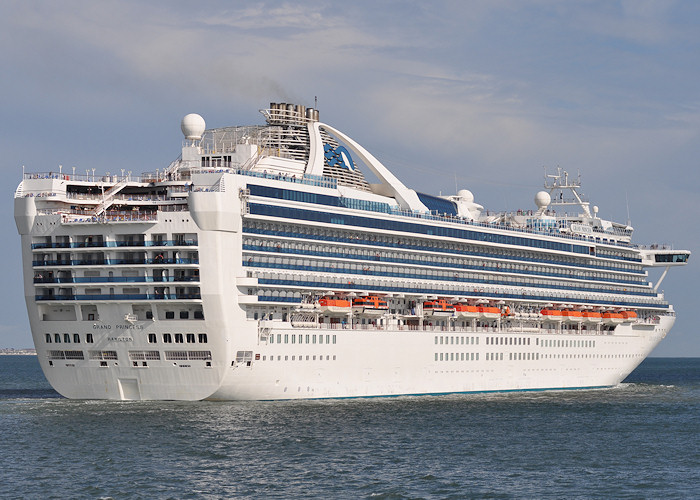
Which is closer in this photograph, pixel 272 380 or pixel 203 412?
pixel 203 412

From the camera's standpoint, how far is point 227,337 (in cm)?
6172

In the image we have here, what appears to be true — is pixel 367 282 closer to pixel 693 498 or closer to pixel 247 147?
pixel 247 147

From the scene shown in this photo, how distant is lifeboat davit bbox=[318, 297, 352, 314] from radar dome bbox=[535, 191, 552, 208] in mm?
36625

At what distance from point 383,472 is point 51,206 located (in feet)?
99.9

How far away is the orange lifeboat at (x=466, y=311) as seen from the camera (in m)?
81.4

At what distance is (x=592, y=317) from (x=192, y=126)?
141 ft

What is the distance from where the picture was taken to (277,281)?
218ft

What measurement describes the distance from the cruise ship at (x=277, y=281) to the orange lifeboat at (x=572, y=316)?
643 mm

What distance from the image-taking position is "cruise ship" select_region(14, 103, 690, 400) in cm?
6228

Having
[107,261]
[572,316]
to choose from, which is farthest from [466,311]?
[107,261]

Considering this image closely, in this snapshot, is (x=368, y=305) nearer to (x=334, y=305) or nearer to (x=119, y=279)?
(x=334, y=305)

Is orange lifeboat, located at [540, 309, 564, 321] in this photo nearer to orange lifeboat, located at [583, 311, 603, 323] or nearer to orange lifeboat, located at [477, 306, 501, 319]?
orange lifeboat, located at [583, 311, 603, 323]

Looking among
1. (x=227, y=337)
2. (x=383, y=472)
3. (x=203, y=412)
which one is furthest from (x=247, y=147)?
(x=383, y=472)

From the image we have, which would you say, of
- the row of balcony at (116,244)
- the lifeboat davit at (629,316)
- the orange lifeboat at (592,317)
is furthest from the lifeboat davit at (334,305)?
the lifeboat davit at (629,316)
